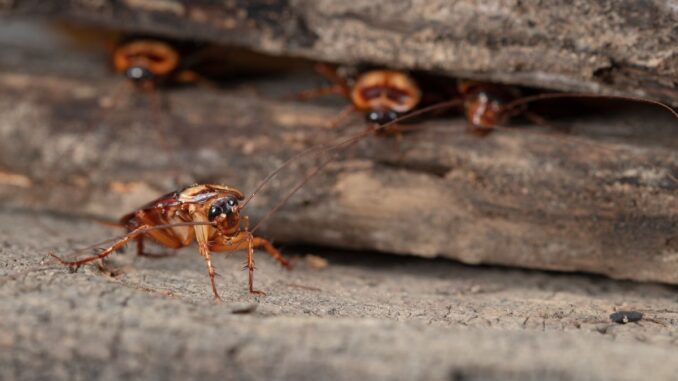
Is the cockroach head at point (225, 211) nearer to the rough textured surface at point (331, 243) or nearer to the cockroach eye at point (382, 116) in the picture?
the rough textured surface at point (331, 243)

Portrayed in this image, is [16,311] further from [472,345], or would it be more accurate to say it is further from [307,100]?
[307,100]

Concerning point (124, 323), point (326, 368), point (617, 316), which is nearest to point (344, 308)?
point (326, 368)

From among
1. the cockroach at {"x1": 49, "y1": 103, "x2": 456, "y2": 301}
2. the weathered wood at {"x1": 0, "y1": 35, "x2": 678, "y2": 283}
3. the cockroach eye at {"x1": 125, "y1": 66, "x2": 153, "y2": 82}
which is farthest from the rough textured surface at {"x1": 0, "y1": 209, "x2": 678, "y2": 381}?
the cockroach eye at {"x1": 125, "y1": 66, "x2": 153, "y2": 82}

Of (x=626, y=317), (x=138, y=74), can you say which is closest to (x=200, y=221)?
(x=138, y=74)

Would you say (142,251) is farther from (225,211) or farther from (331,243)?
(331,243)

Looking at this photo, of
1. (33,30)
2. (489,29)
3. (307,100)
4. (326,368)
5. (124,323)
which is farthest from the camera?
(33,30)

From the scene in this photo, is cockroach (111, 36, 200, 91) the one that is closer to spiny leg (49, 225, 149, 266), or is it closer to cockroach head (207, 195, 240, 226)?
spiny leg (49, 225, 149, 266)
